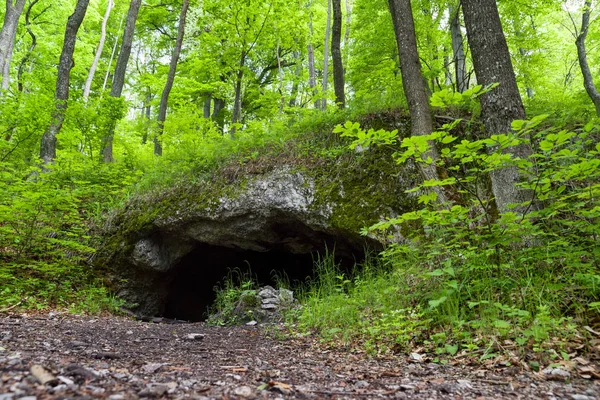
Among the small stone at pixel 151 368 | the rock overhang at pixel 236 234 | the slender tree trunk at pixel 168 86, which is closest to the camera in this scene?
the small stone at pixel 151 368

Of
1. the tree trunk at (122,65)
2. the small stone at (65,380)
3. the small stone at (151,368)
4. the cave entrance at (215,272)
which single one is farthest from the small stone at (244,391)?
the tree trunk at (122,65)

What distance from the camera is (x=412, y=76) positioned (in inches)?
205

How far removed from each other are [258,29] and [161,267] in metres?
7.58

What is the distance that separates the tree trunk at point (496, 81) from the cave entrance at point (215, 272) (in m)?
5.02

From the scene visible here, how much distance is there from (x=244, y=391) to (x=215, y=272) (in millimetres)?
7389

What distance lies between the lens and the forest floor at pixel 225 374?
1535 millimetres

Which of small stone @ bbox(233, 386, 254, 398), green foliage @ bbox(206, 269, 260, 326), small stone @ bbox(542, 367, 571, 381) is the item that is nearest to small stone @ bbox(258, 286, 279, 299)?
green foliage @ bbox(206, 269, 260, 326)

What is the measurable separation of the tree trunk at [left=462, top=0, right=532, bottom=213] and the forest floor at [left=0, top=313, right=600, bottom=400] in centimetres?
222

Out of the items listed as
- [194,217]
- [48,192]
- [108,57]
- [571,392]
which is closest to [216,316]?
[194,217]

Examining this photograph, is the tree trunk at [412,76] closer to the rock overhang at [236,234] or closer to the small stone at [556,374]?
the rock overhang at [236,234]

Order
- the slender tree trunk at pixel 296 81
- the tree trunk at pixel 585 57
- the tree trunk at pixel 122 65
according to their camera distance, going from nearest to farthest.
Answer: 1. the tree trunk at pixel 585 57
2. the tree trunk at pixel 122 65
3. the slender tree trunk at pixel 296 81

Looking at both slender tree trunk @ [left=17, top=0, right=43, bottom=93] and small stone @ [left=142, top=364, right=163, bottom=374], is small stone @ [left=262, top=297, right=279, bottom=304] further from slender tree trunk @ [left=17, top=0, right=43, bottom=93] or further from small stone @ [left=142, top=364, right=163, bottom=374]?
slender tree trunk @ [left=17, top=0, right=43, bottom=93]

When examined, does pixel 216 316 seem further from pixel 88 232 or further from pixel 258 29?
pixel 258 29

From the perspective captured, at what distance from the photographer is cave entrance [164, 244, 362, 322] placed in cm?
823
